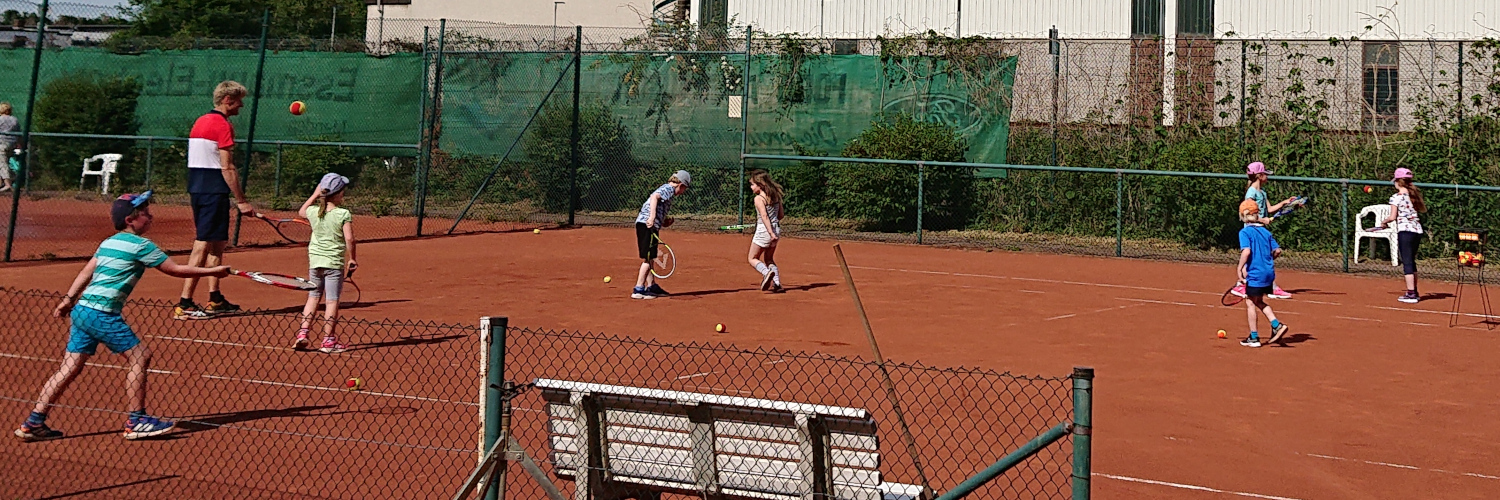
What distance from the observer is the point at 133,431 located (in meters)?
7.23

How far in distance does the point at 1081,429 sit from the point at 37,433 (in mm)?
5594

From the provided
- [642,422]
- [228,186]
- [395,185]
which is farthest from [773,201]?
[395,185]

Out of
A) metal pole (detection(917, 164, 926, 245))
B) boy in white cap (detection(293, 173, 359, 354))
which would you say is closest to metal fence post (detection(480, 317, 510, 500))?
boy in white cap (detection(293, 173, 359, 354))

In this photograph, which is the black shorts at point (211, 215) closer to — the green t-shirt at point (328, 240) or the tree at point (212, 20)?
the green t-shirt at point (328, 240)

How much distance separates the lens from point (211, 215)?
11297mm

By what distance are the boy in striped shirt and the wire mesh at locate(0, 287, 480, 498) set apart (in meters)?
0.06

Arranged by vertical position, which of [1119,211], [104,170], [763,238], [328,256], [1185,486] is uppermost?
[104,170]

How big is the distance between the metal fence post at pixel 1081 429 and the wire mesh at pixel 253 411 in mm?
2986

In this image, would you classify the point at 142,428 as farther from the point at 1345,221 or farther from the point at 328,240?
the point at 1345,221

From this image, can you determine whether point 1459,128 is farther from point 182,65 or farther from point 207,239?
point 182,65

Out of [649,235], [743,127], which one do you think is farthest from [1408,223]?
[743,127]

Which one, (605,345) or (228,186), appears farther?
(228,186)

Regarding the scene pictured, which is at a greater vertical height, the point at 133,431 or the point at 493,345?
the point at 493,345

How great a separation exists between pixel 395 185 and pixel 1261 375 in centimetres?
1659
